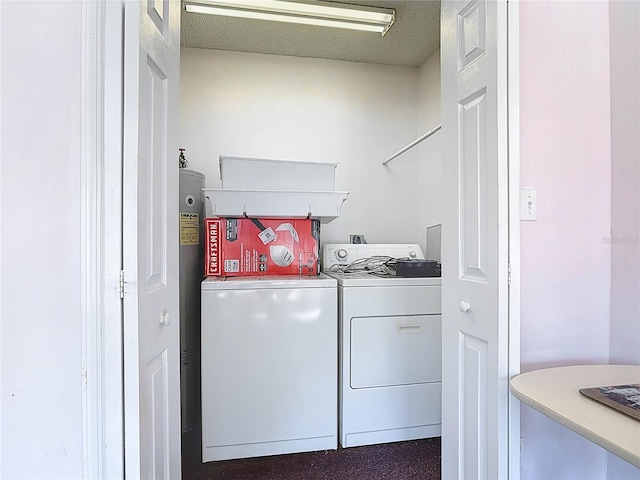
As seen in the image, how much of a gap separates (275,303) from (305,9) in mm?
1709

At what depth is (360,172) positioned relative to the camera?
2930 millimetres

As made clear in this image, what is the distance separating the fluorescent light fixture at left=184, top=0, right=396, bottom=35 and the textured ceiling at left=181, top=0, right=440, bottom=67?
52 mm

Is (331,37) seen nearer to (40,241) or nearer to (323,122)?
(323,122)

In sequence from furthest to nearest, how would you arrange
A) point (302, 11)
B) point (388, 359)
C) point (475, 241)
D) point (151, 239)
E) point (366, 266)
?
point (366, 266) < point (302, 11) < point (388, 359) < point (475, 241) < point (151, 239)

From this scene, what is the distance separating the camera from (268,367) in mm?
1843

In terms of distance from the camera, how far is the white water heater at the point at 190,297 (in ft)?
6.79

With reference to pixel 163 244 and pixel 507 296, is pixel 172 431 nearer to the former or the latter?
pixel 163 244

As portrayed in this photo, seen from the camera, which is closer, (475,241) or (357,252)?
(475,241)

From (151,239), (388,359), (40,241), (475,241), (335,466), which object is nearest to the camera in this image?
(40,241)

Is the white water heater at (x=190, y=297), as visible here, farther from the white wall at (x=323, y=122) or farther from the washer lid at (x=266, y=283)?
the white wall at (x=323, y=122)

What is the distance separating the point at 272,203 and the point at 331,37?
1.33 m

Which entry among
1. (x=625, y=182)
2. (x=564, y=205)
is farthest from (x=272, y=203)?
(x=625, y=182)

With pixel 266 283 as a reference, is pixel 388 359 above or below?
below

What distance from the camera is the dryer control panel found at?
2.53 meters
